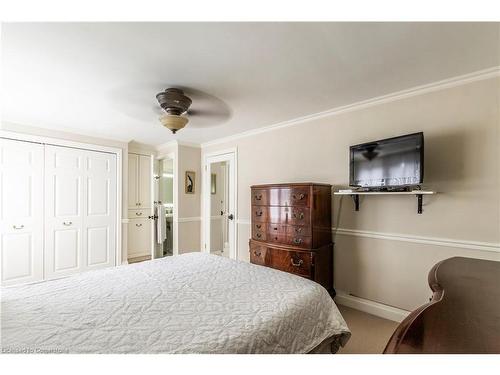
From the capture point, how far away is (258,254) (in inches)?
118

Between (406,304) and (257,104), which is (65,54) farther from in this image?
(406,304)

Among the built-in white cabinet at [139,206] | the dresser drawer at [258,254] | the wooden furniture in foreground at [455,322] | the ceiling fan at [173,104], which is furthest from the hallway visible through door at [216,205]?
the wooden furniture in foreground at [455,322]

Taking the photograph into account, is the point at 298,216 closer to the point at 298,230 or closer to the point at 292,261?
the point at 298,230

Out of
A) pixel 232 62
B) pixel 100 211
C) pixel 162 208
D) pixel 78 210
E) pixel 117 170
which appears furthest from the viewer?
pixel 162 208

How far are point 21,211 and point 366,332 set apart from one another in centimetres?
434

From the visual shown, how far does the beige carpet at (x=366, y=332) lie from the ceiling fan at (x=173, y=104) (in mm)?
2391

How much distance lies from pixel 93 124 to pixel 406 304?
4323 mm

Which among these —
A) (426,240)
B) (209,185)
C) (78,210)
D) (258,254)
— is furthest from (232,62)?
(78,210)

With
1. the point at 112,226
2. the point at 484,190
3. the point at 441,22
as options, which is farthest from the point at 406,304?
the point at 112,226

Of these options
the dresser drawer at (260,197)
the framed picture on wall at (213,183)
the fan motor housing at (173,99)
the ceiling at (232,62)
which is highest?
the ceiling at (232,62)

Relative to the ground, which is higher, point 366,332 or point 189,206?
point 189,206

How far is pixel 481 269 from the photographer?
1.24 meters

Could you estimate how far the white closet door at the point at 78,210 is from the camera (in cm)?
343

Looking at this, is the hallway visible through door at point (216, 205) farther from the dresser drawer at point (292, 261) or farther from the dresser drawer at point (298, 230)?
the dresser drawer at point (298, 230)
